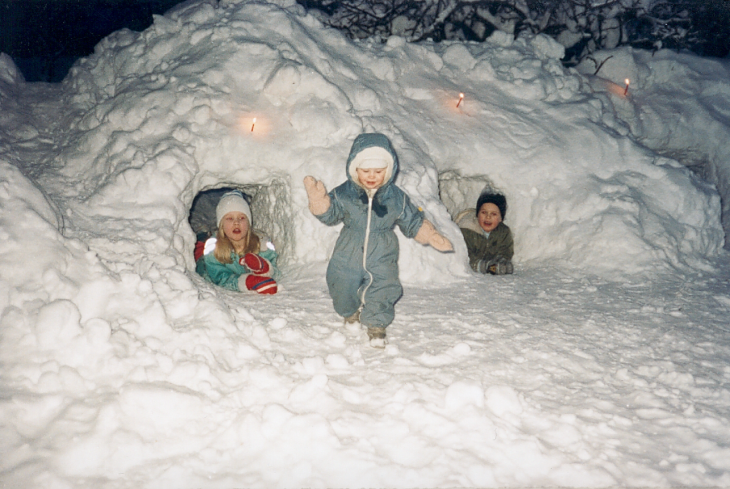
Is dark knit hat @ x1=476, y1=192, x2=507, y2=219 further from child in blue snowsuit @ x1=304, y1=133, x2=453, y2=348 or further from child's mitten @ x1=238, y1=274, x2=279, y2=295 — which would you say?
child's mitten @ x1=238, y1=274, x2=279, y2=295

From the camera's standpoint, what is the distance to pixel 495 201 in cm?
477

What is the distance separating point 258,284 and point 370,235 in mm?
1304

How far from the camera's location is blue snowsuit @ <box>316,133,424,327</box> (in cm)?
268

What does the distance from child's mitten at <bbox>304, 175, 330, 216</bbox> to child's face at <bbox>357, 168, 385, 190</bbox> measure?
227 mm

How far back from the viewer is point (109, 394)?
6.87 feet

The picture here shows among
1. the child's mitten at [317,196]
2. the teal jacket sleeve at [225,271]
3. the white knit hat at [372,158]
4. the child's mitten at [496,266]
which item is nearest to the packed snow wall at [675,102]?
the child's mitten at [496,266]

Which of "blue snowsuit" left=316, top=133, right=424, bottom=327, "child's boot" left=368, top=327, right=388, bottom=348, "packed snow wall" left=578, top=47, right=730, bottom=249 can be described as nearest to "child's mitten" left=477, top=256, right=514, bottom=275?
"blue snowsuit" left=316, top=133, right=424, bottom=327

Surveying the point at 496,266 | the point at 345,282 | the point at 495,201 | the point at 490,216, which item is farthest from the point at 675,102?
the point at 345,282

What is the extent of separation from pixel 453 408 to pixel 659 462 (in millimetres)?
858

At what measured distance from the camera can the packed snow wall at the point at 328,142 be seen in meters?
3.82

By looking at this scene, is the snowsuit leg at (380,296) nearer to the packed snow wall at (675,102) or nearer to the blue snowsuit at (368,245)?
the blue snowsuit at (368,245)

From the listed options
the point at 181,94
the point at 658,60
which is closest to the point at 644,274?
the point at 658,60

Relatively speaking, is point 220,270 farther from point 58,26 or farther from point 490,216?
point 58,26

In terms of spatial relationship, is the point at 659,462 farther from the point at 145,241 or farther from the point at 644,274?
the point at 145,241
